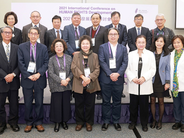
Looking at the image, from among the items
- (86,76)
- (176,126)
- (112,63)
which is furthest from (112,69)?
(176,126)

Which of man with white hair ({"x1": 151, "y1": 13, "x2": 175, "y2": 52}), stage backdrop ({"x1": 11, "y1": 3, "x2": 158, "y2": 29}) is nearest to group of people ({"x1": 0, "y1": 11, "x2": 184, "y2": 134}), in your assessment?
man with white hair ({"x1": 151, "y1": 13, "x2": 175, "y2": 52})

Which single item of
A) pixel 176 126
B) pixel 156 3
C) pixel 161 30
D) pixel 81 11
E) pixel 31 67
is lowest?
pixel 176 126

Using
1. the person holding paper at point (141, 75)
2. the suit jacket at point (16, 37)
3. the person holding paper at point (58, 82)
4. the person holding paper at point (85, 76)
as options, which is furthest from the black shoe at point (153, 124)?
the suit jacket at point (16, 37)

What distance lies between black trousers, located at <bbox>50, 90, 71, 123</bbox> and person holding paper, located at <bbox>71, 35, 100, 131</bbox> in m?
0.16

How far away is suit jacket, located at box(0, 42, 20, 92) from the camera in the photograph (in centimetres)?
262

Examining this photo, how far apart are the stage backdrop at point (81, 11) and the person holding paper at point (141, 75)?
9.70 feet

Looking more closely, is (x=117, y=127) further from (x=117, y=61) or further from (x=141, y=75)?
(x=117, y=61)

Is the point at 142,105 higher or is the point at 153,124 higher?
the point at 142,105

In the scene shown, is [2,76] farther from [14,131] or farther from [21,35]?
[21,35]

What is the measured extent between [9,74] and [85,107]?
4.23ft

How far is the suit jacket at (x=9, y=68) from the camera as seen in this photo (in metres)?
2.62

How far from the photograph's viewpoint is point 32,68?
261 centimetres

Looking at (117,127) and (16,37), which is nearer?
(117,127)

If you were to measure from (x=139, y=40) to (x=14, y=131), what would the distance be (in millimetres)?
2486
